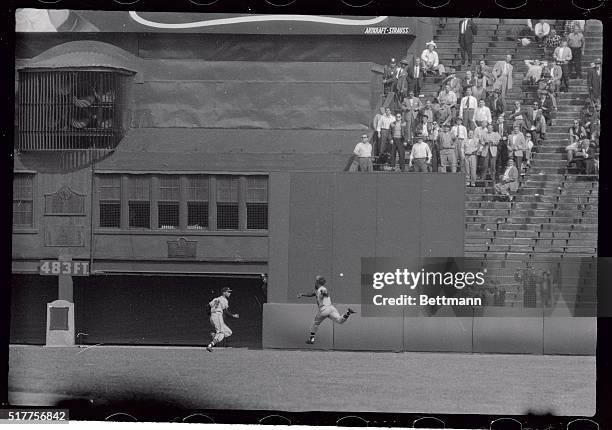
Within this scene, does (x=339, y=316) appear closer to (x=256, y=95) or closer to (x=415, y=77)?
(x=256, y=95)

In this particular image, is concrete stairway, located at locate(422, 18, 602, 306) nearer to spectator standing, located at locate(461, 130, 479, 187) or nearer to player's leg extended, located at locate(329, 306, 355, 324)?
spectator standing, located at locate(461, 130, 479, 187)

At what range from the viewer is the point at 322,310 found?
45.0ft

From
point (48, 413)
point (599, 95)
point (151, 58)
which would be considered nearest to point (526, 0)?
point (599, 95)

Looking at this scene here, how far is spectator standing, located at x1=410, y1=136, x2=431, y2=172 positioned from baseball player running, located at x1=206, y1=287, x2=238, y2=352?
203 centimetres

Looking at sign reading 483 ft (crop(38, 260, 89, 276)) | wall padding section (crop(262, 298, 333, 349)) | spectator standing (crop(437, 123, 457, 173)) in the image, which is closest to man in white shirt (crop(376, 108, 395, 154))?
spectator standing (crop(437, 123, 457, 173))

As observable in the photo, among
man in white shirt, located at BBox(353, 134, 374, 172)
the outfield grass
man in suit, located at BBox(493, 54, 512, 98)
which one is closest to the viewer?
the outfield grass

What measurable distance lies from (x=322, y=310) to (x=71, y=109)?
2.90 m

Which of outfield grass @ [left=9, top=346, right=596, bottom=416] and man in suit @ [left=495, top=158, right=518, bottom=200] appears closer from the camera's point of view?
outfield grass @ [left=9, top=346, right=596, bottom=416]

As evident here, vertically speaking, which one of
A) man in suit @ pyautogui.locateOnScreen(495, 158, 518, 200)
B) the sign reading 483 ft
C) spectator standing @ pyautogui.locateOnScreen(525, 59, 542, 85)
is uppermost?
spectator standing @ pyautogui.locateOnScreen(525, 59, 542, 85)

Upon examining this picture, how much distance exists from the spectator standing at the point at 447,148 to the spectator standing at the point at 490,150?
11.1 inches

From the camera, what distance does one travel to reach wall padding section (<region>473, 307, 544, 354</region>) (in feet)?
44.8

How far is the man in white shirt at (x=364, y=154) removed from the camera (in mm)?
13789

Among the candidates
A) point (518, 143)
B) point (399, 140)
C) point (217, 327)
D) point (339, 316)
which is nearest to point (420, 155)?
point (399, 140)

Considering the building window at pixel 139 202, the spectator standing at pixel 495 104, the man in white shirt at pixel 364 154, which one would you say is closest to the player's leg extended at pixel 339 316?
the man in white shirt at pixel 364 154
